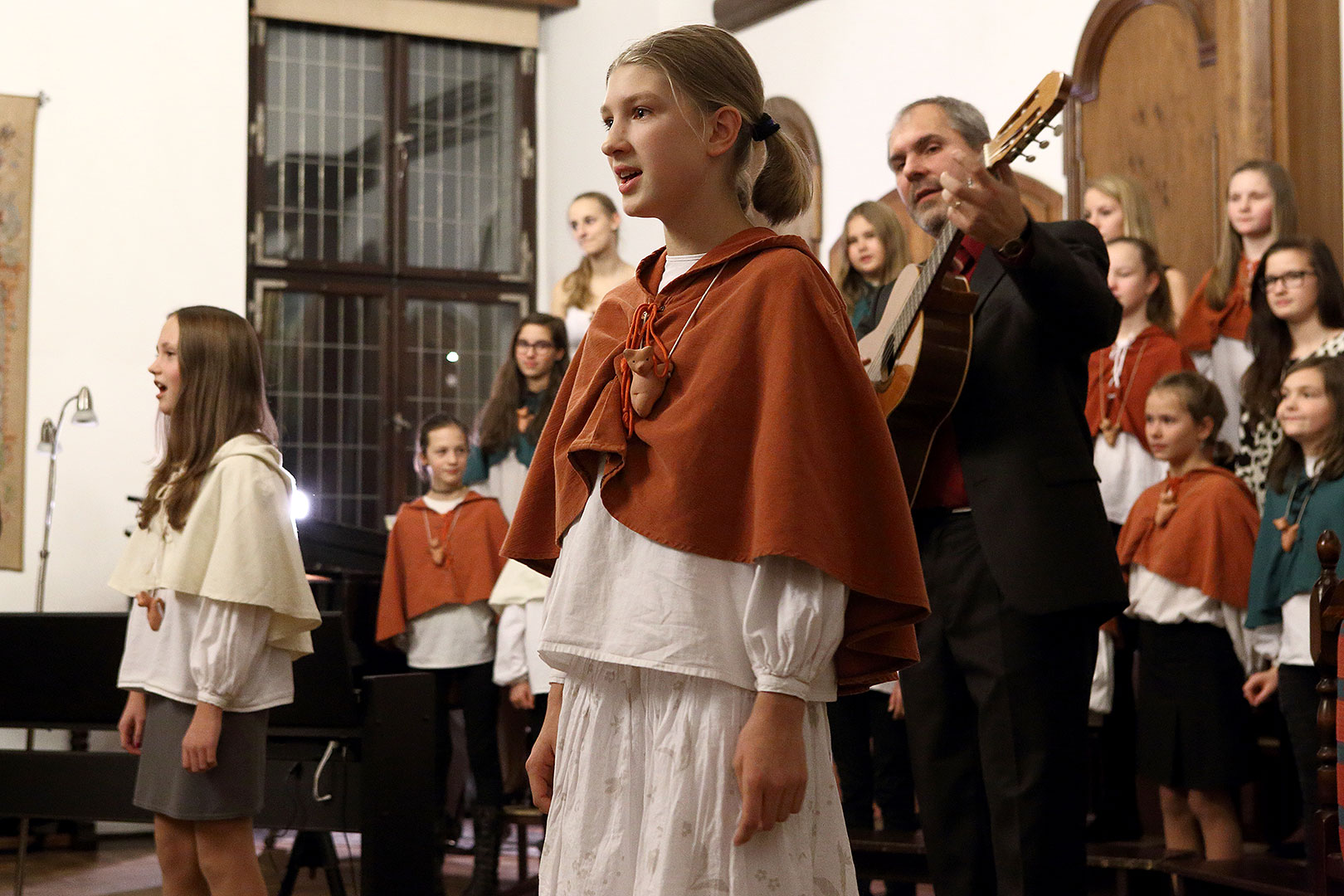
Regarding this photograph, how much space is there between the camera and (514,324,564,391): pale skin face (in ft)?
16.9

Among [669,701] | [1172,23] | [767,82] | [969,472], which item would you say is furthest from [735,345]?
[767,82]

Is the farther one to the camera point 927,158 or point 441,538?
point 441,538

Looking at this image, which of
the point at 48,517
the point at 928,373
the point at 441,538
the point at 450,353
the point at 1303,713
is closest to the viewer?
the point at 928,373

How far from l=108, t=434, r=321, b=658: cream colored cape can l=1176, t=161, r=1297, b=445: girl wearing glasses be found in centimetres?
289

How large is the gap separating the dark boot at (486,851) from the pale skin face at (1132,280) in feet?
8.52

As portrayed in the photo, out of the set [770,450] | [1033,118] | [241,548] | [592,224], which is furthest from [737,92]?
[592,224]

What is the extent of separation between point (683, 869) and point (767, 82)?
22.8ft

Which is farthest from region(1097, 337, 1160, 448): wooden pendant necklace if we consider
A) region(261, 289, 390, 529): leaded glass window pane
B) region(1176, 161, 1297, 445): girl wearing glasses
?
region(261, 289, 390, 529): leaded glass window pane

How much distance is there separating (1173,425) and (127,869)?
4.37 metres

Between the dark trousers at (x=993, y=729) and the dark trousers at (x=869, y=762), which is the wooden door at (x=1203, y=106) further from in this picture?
the dark trousers at (x=993, y=729)

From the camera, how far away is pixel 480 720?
496cm

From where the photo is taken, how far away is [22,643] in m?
4.75

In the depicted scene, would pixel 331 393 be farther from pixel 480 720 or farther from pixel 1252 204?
pixel 1252 204

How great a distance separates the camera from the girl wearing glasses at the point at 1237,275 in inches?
179
